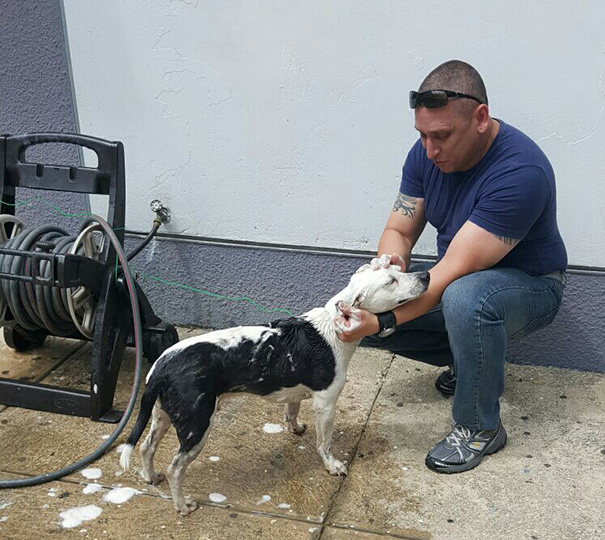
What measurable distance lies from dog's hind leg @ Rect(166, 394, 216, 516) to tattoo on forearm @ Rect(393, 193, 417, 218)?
53.8 inches

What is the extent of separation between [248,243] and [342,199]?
24.7 inches

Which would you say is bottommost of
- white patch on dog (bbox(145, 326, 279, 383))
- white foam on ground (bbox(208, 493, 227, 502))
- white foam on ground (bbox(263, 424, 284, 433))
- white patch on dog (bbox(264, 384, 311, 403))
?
white foam on ground (bbox(208, 493, 227, 502))

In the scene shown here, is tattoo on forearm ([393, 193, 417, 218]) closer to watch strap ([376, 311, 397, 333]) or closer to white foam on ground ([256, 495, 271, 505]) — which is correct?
watch strap ([376, 311, 397, 333])

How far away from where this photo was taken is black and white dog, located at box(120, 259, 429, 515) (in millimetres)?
2832

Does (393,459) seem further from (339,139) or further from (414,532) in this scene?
(339,139)

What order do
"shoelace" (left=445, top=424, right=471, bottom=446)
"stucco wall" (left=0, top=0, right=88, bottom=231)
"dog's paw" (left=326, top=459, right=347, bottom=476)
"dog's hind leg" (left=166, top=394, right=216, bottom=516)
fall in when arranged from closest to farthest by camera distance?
"dog's hind leg" (left=166, top=394, right=216, bottom=516) < "dog's paw" (left=326, top=459, right=347, bottom=476) < "shoelace" (left=445, top=424, right=471, bottom=446) < "stucco wall" (left=0, top=0, right=88, bottom=231)

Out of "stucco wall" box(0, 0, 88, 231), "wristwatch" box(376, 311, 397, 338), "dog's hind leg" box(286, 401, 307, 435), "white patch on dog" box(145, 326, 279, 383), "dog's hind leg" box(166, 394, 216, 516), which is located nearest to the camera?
"dog's hind leg" box(166, 394, 216, 516)

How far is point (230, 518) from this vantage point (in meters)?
2.93

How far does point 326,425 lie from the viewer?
310 cm

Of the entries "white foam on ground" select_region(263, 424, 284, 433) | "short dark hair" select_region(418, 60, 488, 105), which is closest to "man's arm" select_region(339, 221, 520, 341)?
"short dark hair" select_region(418, 60, 488, 105)

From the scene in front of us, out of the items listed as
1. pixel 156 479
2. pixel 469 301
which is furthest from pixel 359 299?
pixel 156 479

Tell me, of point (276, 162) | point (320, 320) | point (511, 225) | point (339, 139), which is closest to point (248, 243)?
point (276, 162)

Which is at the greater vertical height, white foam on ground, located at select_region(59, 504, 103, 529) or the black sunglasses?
the black sunglasses

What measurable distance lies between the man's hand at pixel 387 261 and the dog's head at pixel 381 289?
2 centimetres
